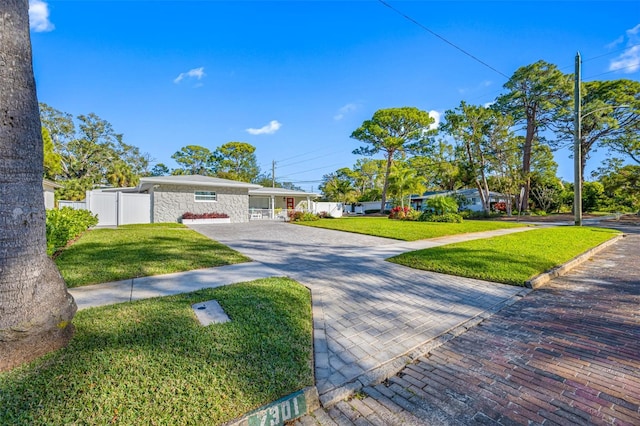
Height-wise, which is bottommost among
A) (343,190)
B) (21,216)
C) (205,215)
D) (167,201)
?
(205,215)

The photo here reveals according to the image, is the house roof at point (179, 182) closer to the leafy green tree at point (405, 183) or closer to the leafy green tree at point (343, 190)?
the leafy green tree at point (405, 183)

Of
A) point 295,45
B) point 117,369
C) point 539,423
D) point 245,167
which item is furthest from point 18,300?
point 245,167

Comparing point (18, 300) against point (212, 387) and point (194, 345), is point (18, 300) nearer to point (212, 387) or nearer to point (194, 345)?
point (194, 345)

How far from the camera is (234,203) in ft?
62.3

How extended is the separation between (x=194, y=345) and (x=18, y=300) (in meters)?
1.36

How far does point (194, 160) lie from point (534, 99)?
42.5 m

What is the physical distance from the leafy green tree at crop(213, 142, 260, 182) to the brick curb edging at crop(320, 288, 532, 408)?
3879cm

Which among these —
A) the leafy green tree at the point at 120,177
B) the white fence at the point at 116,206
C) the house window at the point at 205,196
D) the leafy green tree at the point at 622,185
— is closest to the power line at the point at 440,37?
the house window at the point at 205,196

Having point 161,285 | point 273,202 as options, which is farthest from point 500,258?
point 273,202

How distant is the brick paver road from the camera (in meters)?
1.93

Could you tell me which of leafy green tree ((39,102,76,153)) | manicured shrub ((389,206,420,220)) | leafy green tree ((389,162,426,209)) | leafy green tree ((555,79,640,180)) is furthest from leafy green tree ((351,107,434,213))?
leafy green tree ((39,102,76,153))

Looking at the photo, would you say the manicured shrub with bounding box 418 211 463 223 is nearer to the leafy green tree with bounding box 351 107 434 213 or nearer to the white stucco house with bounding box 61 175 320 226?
the leafy green tree with bounding box 351 107 434 213

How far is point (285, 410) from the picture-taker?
1.94 metres

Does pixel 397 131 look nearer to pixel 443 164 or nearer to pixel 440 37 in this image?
pixel 443 164
